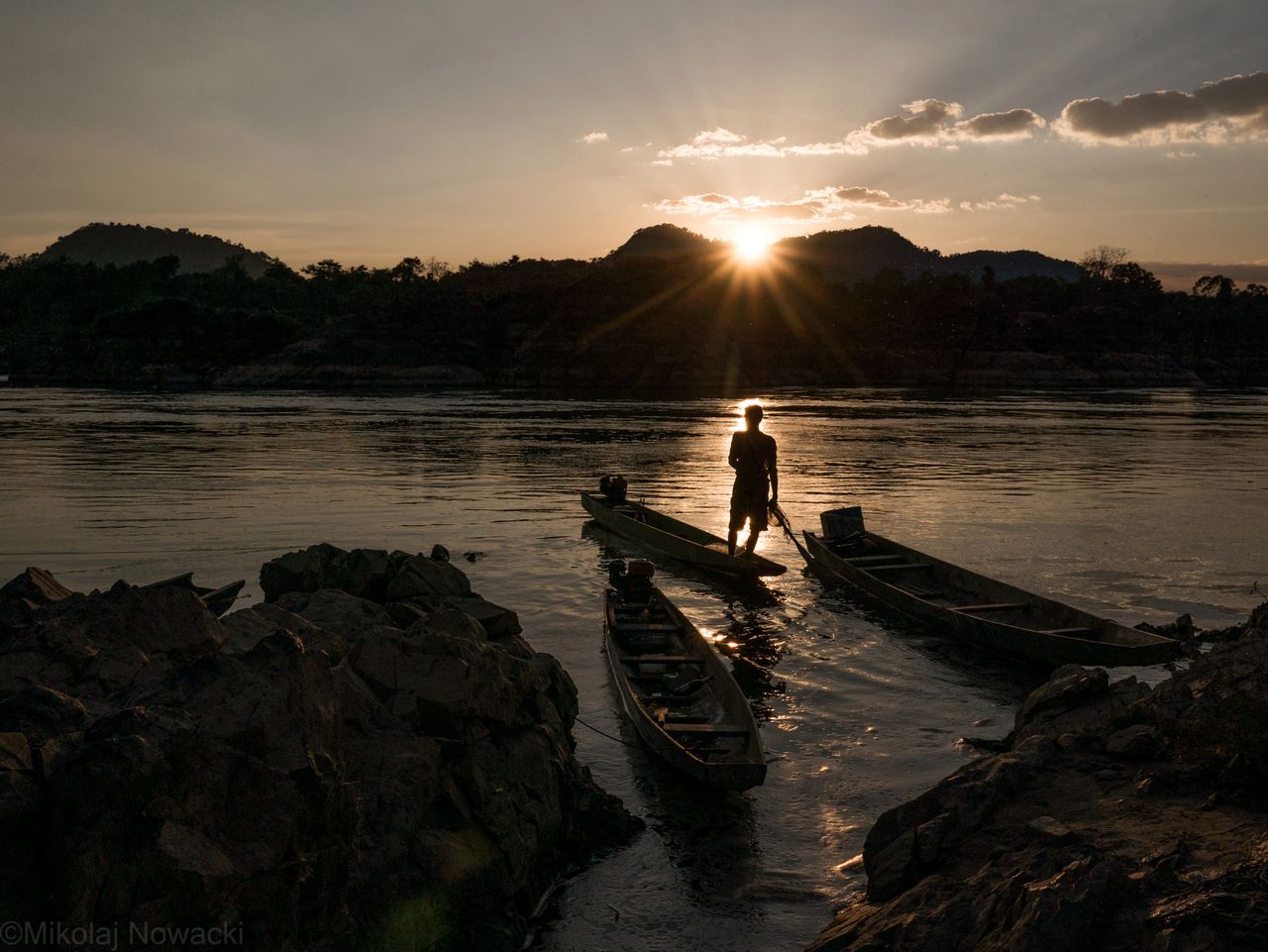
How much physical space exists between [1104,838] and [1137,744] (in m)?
1.43

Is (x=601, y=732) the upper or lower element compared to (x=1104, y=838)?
lower

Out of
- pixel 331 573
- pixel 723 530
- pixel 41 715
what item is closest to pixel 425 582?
pixel 331 573

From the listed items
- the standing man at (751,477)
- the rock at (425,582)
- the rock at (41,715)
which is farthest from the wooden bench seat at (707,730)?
the standing man at (751,477)

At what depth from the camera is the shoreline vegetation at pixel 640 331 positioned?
133375mm

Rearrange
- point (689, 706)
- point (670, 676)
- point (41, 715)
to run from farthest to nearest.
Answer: point (670, 676)
point (689, 706)
point (41, 715)

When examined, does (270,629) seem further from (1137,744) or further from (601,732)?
(1137,744)

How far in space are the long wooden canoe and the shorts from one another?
1.49 metres

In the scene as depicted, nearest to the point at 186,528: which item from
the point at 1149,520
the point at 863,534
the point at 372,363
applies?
the point at 863,534

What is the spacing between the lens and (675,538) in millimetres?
18219

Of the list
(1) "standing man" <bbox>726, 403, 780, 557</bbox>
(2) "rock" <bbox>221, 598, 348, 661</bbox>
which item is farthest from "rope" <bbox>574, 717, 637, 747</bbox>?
(1) "standing man" <bbox>726, 403, 780, 557</bbox>

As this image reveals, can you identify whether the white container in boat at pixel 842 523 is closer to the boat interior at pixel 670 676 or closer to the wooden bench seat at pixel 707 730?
the boat interior at pixel 670 676

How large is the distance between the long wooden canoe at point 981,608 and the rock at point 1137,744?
3.58m

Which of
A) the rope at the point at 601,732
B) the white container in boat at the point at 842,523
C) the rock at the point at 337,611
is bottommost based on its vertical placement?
the rope at the point at 601,732

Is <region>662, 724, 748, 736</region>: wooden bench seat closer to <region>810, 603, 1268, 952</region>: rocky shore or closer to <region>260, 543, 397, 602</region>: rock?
<region>810, 603, 1268, 952</region>: rocky shore
